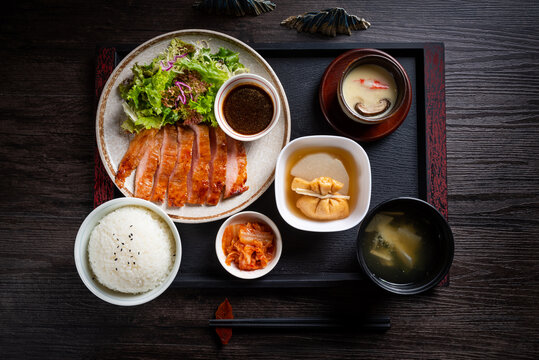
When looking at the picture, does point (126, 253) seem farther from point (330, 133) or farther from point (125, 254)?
point (330, 133)

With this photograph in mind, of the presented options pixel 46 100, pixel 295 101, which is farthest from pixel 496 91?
pixel 46 100

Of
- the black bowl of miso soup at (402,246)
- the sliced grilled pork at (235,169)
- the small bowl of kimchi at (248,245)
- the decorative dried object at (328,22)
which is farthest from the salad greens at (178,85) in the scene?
the black bowl of miso soup at (402,246)

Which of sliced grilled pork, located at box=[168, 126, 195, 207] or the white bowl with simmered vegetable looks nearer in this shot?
the white bowl with simmered vegetable

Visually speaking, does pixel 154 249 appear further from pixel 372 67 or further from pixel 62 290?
pixel 372 67

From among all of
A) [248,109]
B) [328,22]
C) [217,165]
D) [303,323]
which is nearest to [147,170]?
[217,165]

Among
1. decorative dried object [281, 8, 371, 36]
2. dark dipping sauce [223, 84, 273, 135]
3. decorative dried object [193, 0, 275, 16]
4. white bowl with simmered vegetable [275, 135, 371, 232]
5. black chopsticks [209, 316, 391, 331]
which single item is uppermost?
decorative dried object [193, 0, 275, 16]

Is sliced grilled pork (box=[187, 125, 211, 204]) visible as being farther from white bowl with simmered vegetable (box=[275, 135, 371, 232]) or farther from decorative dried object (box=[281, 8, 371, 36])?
decorative dried object (box=[281, 8, 371, 36])

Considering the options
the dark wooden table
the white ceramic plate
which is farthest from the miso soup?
the white ceramic plate

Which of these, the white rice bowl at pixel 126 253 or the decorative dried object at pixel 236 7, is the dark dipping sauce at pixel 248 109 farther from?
the white rice bowl at pixel 126 253
